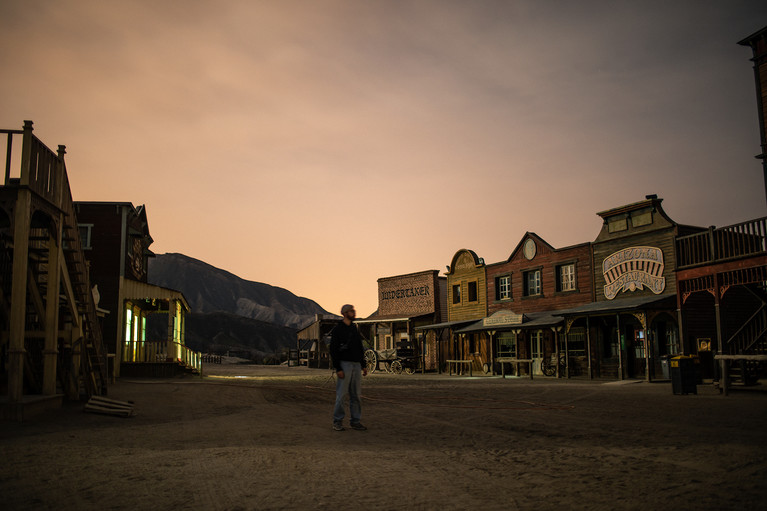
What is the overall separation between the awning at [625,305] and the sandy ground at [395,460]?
1042 cm

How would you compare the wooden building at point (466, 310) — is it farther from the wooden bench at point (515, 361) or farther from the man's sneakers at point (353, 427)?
the man's sneakers at point (353, 427)

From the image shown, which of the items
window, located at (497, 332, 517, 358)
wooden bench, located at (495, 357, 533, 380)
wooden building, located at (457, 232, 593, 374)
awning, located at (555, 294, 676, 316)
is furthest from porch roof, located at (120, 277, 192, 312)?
awning, located at (555, 294, 676, 316)

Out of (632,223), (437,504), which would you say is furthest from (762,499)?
(632,223)

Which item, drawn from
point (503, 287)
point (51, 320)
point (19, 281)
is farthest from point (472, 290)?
point (19, 281)

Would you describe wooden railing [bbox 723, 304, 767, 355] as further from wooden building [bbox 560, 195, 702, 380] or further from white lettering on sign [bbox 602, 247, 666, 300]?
white lettering on sign [bbox 602, 247, 666, 300]

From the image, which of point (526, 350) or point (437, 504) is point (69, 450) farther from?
point (526, 350)

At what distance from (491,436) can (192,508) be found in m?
4.44

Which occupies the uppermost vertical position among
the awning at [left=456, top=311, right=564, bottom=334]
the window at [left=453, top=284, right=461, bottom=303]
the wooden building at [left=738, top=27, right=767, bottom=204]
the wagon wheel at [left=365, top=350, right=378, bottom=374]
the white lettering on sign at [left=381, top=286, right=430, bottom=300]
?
the wooden building at [left=738, top=27, right=767, bottom=204]

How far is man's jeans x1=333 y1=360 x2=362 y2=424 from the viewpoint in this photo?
8562mm

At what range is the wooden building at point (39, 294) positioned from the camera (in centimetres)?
980

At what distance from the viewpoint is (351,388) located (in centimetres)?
884

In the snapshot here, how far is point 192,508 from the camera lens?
4398 millimetres

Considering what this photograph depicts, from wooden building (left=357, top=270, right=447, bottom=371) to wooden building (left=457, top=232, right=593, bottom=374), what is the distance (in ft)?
17.5

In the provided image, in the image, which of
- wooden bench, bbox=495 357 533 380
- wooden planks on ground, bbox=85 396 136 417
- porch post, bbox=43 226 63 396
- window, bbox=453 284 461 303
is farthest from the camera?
window, bbox=453 284 461 303
